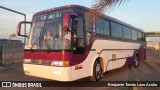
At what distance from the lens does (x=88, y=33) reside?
29.8 feet

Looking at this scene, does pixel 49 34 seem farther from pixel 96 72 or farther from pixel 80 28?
pixel 96 72

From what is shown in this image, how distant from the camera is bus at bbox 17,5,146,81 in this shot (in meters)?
7.66

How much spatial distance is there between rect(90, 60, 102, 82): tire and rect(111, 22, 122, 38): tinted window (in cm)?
251

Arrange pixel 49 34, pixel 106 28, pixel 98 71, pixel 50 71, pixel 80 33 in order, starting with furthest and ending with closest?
1. pixel 106 28
2. pixel 98 71
3. pixel 80 33
4. pixel 49 34
5. pixel 50 71

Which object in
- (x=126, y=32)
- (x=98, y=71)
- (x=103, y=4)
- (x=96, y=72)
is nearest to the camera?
(x=103, y=4)

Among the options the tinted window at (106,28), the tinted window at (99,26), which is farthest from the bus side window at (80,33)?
the tinted window at (106,28)

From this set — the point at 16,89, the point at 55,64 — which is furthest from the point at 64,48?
the point at 16,89

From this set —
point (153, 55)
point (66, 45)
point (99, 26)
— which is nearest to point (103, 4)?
point (66, 45)

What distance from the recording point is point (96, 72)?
9.51 metres

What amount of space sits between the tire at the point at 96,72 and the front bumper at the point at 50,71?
6.56 ft

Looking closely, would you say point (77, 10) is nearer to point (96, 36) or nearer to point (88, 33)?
point (88, 33)

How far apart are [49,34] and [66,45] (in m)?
0.92

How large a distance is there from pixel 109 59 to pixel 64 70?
13.7ft

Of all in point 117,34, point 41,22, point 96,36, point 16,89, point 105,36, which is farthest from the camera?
point 117,34
